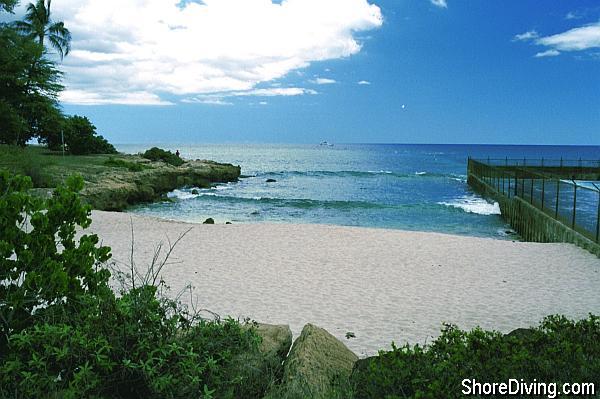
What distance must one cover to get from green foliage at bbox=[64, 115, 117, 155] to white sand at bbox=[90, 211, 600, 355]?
37856 millimetres

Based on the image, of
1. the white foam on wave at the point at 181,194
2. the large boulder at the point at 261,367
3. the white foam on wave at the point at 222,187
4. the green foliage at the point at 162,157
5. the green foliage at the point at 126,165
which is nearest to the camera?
the large boulder at the point at 261,367

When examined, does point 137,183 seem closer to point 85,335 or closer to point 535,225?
point 535,225

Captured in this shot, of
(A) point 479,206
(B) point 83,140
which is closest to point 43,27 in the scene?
(B) point 83,140

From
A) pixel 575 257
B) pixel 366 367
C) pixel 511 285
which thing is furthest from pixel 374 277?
pixel 366 367

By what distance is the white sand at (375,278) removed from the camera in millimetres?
8453

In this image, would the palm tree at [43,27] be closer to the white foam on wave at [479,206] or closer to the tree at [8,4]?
the tree at [8,4]

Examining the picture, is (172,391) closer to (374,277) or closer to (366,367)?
(366,367)

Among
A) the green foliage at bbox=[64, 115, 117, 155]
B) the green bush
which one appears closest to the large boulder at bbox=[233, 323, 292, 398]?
the green bush

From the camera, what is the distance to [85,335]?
164 inches

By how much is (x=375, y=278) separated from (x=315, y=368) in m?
7.01

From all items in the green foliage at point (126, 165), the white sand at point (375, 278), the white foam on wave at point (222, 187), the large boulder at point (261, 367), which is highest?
the green foliage at point (126, 165)

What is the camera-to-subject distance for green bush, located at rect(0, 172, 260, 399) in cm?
409

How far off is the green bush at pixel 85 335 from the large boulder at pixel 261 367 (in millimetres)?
42

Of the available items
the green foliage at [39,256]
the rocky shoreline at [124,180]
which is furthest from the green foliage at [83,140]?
the green foliage at [39,256]
